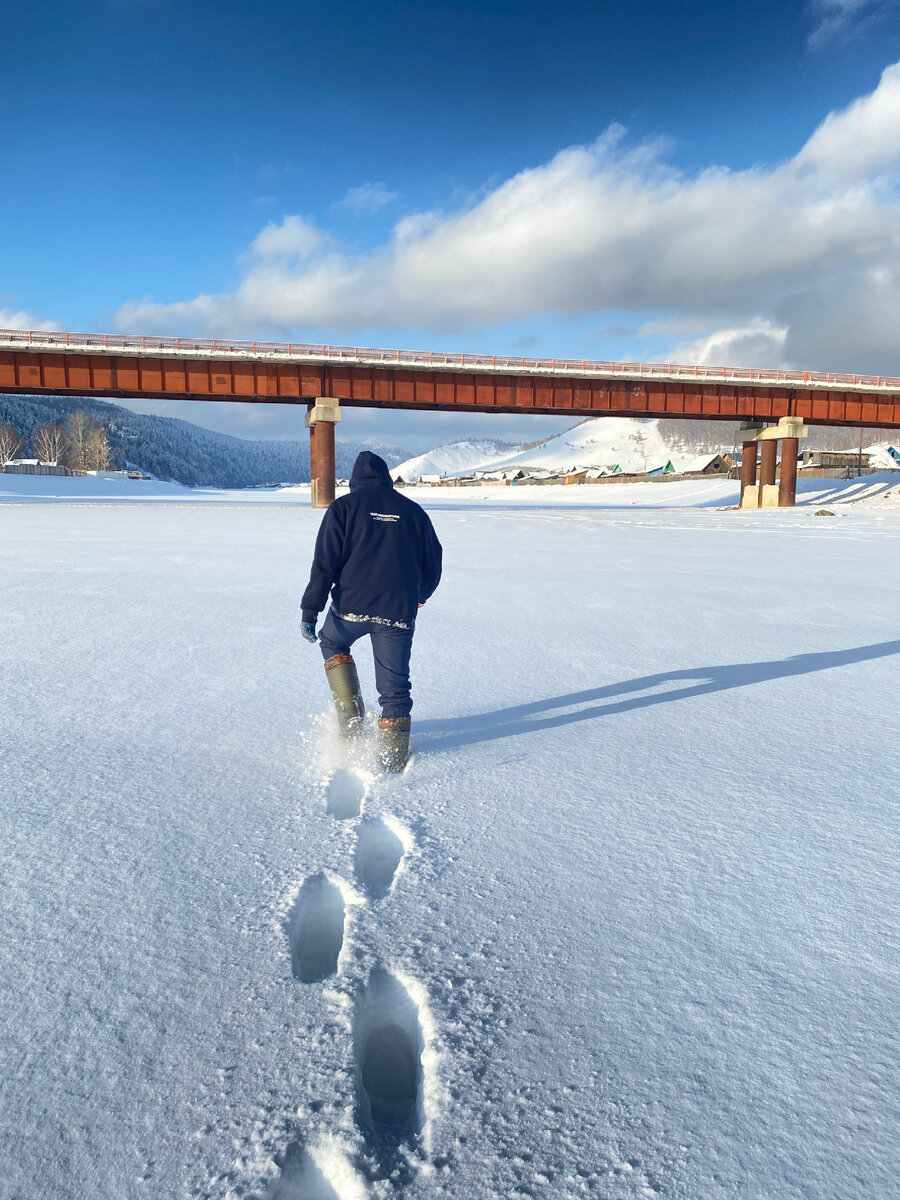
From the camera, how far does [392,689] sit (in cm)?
358

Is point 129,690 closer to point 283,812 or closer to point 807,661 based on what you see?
point 283,812

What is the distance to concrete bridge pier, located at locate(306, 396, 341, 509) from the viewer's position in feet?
109

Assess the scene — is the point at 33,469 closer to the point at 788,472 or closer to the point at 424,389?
the point at 424,389

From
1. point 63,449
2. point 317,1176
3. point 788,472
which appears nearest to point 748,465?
point 788,472

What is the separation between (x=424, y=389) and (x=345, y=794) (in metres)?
33.3

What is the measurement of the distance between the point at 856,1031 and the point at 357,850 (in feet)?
5.62

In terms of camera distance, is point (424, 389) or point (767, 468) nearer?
point (424, 389)

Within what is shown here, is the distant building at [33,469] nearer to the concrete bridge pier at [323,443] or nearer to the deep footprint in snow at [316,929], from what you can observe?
the concrete bridge pier at [323,443]

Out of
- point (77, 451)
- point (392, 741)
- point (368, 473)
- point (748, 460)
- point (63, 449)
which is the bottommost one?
point (392, 741)

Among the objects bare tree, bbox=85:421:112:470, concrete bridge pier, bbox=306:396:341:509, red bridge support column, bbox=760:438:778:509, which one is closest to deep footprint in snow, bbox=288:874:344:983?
concrete bridge pier, bbox=306:396:341:509

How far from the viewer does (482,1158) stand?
150cm

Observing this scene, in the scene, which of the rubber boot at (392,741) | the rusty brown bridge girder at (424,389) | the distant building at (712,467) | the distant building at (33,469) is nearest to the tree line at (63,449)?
the distant building at (33,469)

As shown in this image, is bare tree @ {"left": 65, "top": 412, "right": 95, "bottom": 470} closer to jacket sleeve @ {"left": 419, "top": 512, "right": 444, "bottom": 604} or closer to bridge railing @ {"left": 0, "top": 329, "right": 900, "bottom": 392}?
bridge railing @ {"left": 0, "top": 329, "right": 900, "bottom": 392}

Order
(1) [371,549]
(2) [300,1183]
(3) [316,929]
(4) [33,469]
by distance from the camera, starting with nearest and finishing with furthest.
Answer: (2) [300,1183] < (3) [316,929] < (1) [371,549] < (4) [33,469]
